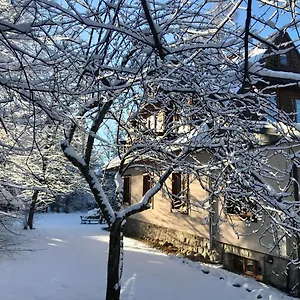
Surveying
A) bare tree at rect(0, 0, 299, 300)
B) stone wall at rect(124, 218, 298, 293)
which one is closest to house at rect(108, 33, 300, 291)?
stone wall at rect(124, 218, 298, 293)

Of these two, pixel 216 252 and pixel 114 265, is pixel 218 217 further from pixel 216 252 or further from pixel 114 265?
pixel 216 252

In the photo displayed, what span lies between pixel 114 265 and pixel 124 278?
2.43 m

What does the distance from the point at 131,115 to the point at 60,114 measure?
331 centimetres

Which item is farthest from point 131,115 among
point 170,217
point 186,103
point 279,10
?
point 170,217

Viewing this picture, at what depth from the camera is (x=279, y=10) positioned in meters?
2.25

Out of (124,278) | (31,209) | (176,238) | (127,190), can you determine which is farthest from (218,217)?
(127,190)

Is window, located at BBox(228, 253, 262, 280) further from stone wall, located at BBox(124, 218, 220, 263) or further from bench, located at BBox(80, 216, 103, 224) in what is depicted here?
bench, located at BBox(80, 216, 103, 224)

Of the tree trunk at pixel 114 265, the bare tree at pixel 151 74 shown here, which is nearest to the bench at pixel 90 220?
the bare tree at pixel 151 74

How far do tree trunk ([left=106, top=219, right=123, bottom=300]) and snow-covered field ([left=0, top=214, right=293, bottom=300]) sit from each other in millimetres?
923

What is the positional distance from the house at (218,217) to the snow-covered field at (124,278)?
26.2 inches

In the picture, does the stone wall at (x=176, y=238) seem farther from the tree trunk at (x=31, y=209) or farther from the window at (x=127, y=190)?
the tree trunk at (x=31, y=209)

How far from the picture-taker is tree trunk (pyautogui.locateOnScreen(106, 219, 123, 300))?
6.27 metres

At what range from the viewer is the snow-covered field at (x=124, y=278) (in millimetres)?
7309

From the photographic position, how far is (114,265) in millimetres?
6418
